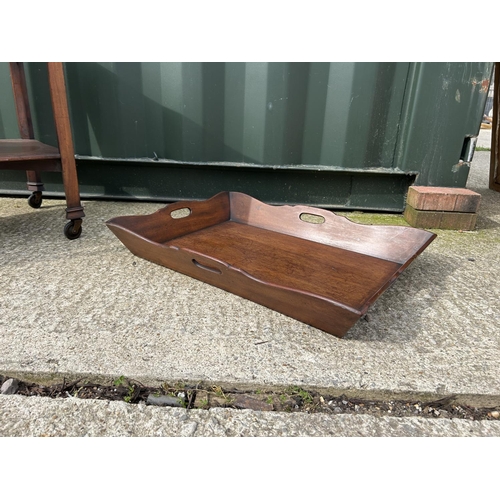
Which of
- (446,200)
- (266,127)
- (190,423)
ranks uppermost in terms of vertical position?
(266,127)

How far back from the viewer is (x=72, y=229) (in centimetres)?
161

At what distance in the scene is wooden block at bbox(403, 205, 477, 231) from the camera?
189 centimetres

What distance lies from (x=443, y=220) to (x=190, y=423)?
1648 mm

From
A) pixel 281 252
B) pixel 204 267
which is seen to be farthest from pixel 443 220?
pixel 204 267

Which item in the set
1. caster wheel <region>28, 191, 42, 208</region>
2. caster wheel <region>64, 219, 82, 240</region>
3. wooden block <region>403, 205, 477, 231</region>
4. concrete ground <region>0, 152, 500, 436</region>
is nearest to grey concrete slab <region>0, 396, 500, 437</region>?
concrete ground <region>0, 152, 500, 436</region>

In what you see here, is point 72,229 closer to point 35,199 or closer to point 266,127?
point 35,199

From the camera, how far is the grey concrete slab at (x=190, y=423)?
74 centimetres

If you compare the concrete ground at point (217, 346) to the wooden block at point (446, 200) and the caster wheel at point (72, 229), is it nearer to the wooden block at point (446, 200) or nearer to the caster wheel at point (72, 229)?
the caster wheel at point (72, 229)

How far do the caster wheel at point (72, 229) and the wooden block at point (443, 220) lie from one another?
1.58 meters

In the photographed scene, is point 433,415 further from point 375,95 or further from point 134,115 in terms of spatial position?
point 134,115

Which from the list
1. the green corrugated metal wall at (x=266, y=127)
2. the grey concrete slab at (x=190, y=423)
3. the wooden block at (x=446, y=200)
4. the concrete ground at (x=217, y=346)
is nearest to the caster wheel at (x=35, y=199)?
the green corrugated metal wall at (x=266, y=127)

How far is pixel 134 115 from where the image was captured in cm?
205

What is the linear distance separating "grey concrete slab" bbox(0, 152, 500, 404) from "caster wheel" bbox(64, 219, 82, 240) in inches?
4.6

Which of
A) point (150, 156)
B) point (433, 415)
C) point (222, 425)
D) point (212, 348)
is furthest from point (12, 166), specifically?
point (433, 415)
